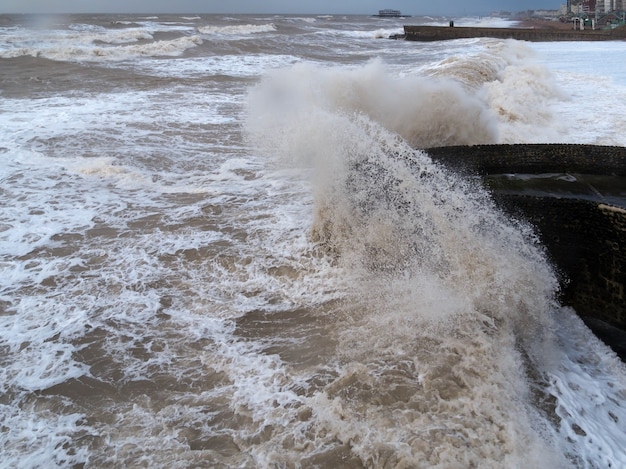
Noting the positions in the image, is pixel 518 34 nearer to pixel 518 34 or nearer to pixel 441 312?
pixel 518 34

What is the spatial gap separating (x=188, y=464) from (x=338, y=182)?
3.57 metres

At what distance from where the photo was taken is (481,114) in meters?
8.84

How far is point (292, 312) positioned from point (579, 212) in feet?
9.55

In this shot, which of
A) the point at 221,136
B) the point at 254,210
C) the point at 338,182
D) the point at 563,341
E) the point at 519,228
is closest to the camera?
the point at 563,341

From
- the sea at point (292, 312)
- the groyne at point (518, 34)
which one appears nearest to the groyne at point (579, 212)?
the sea at point (292, 312)

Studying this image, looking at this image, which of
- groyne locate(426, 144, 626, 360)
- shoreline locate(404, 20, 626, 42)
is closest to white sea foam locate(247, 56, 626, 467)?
groyne locate(426, 144, 626, 360)

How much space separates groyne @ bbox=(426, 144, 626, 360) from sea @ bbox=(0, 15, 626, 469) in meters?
0.23

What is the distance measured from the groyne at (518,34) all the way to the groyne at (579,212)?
110ft

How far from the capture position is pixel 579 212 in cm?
468

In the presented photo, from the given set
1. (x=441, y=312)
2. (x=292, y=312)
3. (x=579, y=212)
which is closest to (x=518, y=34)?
(x=579, y=212)

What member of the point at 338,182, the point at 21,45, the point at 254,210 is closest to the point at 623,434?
the point at 338,182

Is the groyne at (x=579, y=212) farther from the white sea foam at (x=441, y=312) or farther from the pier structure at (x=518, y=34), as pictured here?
the pier structure at (x=518, y=34)

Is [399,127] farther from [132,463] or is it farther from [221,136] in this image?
[132,463]

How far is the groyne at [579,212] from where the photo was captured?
14.4 ft
